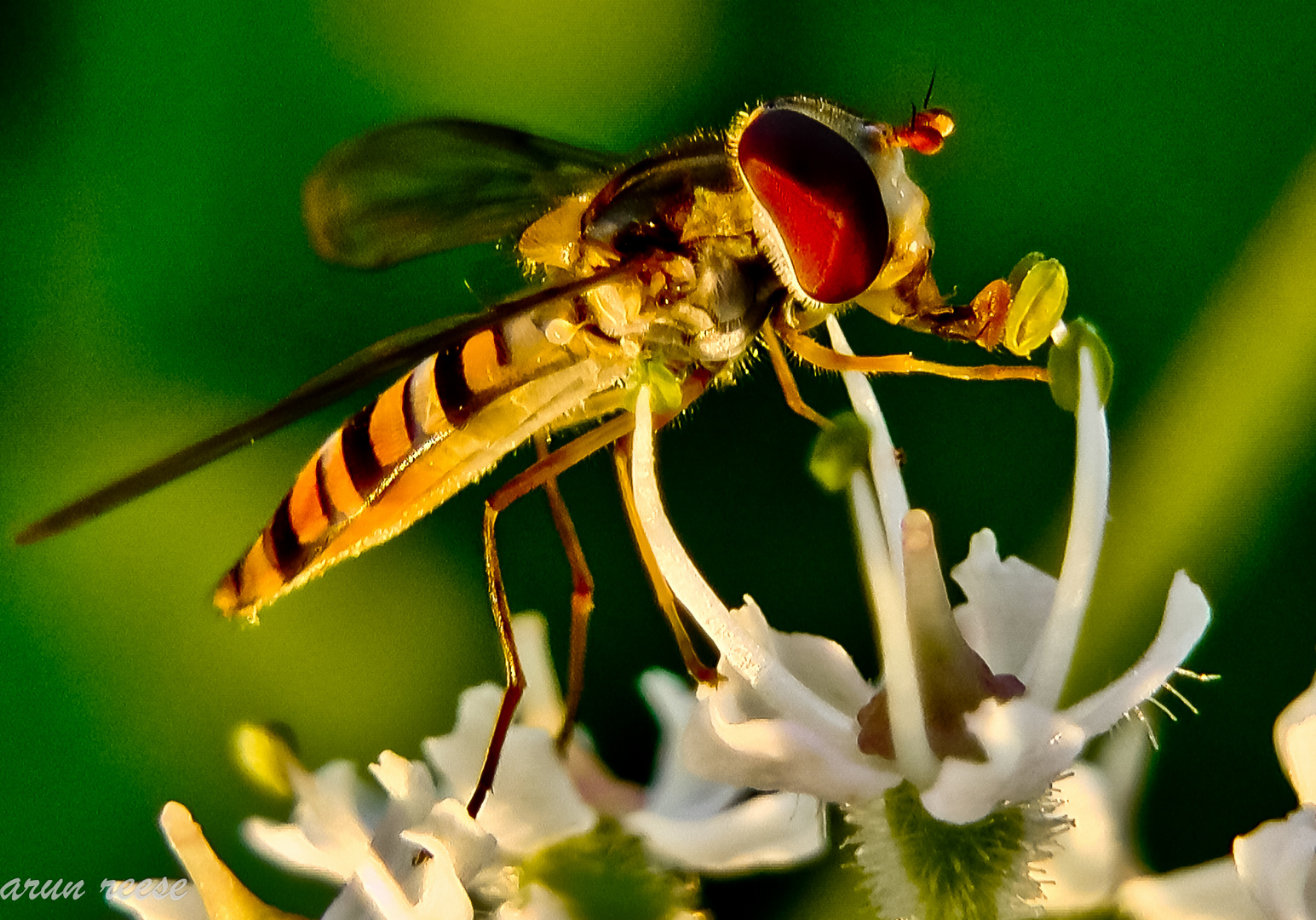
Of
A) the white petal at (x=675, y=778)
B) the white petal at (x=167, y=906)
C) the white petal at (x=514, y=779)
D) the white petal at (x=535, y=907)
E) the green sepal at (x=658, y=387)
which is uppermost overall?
the green sepal at (x=658, y=387)

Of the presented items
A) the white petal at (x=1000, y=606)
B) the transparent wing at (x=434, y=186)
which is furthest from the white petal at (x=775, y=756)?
the transparent wing at (x=434, y=186)

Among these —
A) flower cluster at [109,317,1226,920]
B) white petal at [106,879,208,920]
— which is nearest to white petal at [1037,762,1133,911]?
flower cluster at [109,317,1226,920]

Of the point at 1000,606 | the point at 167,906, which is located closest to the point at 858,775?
the point at 1000,606

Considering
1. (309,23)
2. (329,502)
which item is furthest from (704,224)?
(309,23)

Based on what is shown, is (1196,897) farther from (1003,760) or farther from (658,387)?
(658,387)

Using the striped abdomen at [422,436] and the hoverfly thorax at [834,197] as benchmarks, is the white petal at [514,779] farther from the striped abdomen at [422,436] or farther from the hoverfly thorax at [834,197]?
the hoverfly thorax at [834,197]

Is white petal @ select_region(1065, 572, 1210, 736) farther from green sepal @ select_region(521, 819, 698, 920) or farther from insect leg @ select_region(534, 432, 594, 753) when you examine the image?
insect leg @ select_region(534, 432, 594, 753)

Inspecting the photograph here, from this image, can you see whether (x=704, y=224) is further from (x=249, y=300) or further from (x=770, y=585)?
(x=249, y=300)
